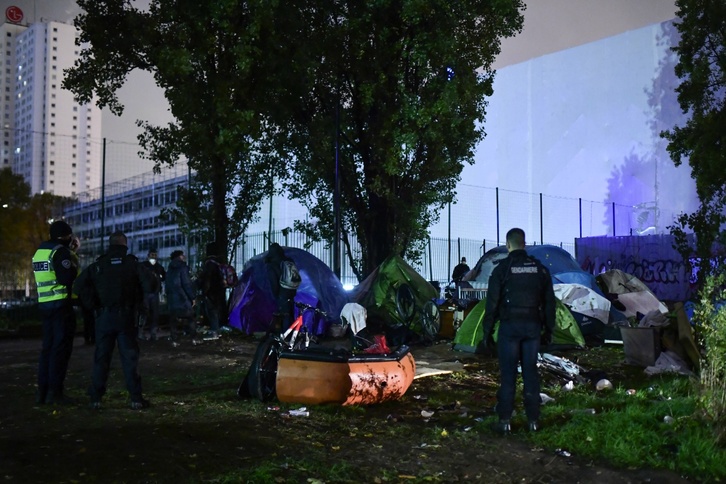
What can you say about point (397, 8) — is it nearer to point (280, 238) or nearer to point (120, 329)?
point (280, 238)

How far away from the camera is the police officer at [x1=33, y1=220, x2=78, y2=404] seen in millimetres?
7887

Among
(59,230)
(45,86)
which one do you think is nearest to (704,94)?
(59,230)

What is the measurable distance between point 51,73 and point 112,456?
14744 centimetres

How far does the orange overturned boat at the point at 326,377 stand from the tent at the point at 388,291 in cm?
717

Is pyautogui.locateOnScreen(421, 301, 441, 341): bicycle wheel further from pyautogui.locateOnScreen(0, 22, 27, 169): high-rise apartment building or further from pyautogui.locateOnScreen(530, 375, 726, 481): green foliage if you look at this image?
pyautogui.locateOnScreen(0, 22, 27, 169): high-rise apartment building

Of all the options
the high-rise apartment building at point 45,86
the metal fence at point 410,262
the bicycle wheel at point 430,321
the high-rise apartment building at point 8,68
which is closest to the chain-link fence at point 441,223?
the metal fence at point 410,262

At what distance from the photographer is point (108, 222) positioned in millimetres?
21719

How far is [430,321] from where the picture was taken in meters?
15.1

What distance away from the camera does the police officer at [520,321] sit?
21.7 feet

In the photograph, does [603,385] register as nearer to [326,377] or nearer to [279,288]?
[326,377]

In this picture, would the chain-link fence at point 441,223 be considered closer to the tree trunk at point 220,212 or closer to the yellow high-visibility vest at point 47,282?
the tree trunk at point 220,212

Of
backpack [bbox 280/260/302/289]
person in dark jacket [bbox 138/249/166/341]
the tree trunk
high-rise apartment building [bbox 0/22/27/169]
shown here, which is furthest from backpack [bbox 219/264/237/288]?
high-rise apartment building [bbox 0/22/27/169]

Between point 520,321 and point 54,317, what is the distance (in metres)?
5.14

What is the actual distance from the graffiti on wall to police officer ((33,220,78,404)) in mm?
21857
